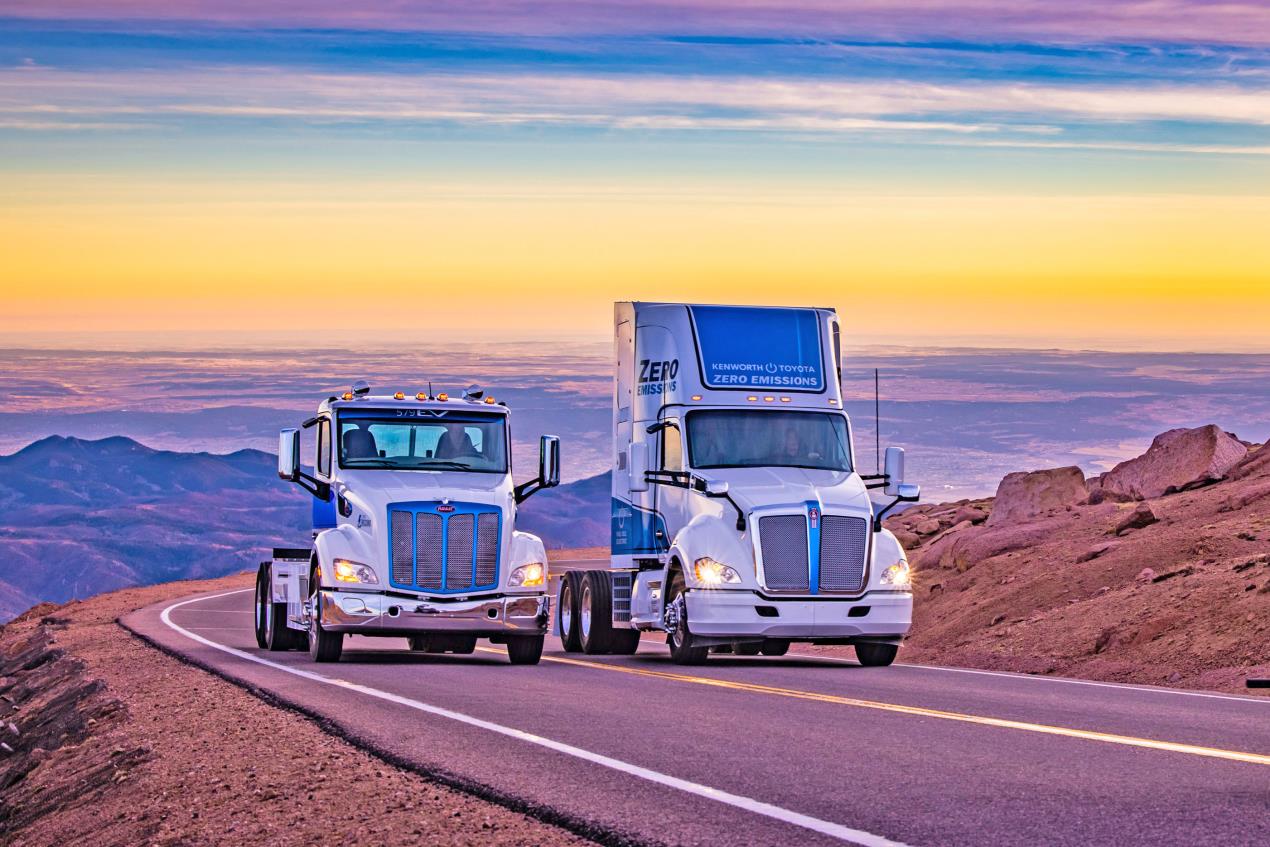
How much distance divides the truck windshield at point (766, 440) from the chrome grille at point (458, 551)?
3115 millimetres

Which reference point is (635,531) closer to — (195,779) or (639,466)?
(639,466)

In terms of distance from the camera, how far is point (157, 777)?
14516mm

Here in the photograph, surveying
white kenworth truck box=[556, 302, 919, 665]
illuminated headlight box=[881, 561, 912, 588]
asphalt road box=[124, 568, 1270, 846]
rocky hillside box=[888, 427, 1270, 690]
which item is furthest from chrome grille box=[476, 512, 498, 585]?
rocky hillside box=[888, 427, 1270, 690]

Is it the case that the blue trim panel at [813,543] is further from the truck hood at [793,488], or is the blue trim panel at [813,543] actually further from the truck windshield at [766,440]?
the truck windshield at [766,440]

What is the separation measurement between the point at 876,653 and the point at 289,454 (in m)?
8.27

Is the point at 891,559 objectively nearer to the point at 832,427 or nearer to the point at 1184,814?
the point at 832,427

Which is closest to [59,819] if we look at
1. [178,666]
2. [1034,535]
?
[178,666]

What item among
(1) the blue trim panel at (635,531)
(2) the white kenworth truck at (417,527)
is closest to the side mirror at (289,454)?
(2) the white kenworth truck at (417,527)

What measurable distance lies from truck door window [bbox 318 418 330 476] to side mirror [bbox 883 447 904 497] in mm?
7547

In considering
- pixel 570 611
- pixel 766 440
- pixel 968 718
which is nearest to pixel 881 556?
pixel 766 440

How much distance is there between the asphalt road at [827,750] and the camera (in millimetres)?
9875

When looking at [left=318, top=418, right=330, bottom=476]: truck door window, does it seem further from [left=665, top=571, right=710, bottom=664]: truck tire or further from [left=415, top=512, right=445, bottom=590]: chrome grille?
[left=665, top=571, right=710, bottom=664]: truck tire

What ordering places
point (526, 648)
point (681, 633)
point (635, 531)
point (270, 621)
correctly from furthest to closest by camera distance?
point (270, 621)
point (635, 531)
point (526, 648)
point (681, 633)

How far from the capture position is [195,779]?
13.9m
